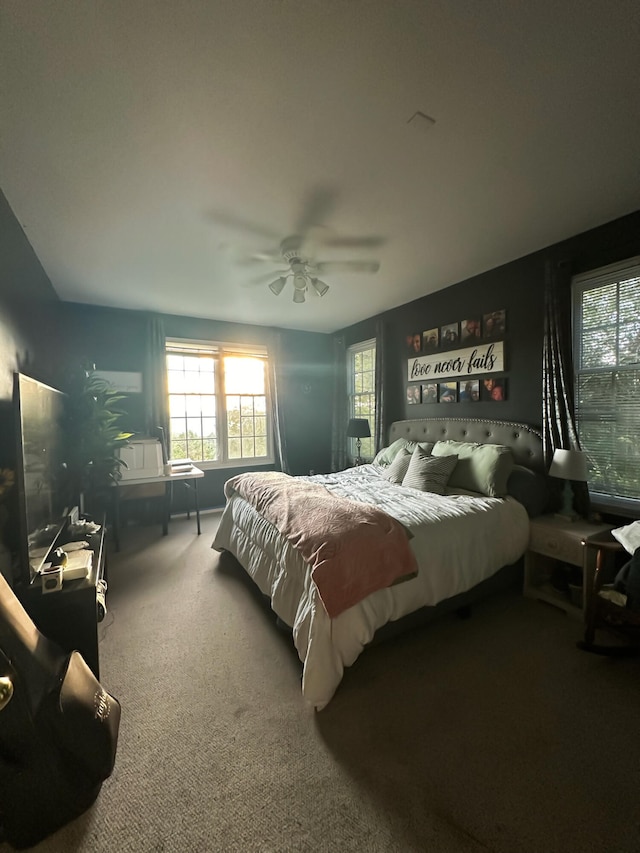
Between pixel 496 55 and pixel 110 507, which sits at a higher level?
pixel 496 55

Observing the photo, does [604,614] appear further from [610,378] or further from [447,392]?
[447,392]

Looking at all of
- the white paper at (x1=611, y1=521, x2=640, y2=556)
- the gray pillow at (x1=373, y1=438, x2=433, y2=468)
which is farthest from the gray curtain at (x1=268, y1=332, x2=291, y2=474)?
the white paper at (x1=611, y1=521, x2=640, y2=556)

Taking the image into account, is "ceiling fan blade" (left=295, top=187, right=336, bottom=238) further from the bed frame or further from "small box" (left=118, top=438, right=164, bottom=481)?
"small box" (left=118, top=438, right=164, bottom=481)

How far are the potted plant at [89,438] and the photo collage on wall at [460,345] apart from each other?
11.1 feet

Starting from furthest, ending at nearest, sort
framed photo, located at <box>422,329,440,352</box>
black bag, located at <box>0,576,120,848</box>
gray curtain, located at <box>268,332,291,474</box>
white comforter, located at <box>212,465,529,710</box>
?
gray curtain, located at <box>268,332,291,474</box>
framed photo, located at <box>422,329,440,352</box>
white comforter, located at <box>212,465,529,710</box>
black bag, located at <box>0,576,120,848</box>

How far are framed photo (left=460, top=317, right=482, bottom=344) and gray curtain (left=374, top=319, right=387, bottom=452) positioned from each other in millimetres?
1112

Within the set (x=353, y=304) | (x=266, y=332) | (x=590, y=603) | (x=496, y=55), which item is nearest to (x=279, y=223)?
(x=496, y=55)

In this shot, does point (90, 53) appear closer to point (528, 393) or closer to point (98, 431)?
point (98, 431)

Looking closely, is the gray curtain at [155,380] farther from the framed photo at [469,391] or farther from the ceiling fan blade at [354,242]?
the framed photo at [469,391]

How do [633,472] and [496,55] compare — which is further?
→ [633,472]

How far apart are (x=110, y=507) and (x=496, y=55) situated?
4.92m

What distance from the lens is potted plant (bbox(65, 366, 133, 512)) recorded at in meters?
3.00

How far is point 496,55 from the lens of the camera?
1.23 m

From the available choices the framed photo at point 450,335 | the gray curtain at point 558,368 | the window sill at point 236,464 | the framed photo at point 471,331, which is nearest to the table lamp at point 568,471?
the gray curtain at point 558,368
